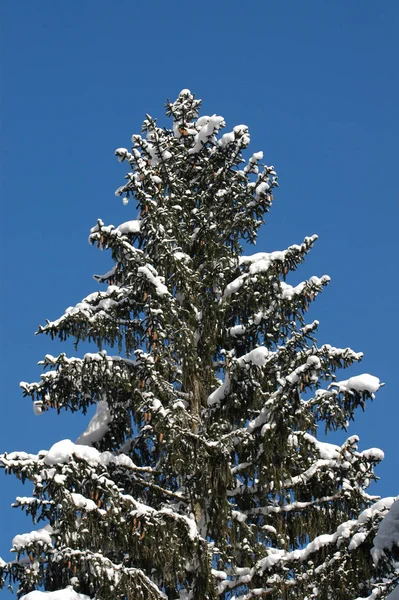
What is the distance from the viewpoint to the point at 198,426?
12164 mm

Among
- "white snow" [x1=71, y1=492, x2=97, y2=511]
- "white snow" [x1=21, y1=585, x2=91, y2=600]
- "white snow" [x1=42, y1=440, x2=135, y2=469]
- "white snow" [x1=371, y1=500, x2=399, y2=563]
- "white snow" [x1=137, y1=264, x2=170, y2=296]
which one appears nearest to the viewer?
"white snow" [x1=371, y1=500, x2=399, y2=563]

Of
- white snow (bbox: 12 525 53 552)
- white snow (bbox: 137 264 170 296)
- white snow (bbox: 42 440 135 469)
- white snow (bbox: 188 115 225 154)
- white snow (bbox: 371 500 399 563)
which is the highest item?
white snow (bbox: 188 115 225 154)

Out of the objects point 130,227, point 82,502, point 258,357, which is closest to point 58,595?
point 82,502

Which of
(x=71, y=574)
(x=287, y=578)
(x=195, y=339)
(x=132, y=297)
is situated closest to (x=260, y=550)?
(x=287, y=578)

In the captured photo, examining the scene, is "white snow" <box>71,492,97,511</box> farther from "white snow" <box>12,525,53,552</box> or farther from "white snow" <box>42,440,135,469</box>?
"white snow" <box>12,525,53,552</box>

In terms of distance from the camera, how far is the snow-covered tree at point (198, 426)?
33.6 feet

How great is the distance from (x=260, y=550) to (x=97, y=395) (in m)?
3.02

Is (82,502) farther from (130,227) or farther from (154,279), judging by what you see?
(130,227)

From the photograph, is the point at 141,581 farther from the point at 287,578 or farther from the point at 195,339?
the point at 195,339

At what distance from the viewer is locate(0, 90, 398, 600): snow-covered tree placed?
33.6ft

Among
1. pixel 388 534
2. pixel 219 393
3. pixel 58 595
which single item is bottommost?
pixel 388 534

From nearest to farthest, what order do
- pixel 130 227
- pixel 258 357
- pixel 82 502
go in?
pixel 82 502
pixel 258 357
pixel 130 227

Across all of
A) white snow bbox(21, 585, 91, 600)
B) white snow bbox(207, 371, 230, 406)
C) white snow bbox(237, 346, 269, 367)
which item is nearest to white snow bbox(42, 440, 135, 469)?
white snow bbox(21, 585, 91, 600)

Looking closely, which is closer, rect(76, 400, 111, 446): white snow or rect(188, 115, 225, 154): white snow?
rect(76, 400, 111, 446): white snow
